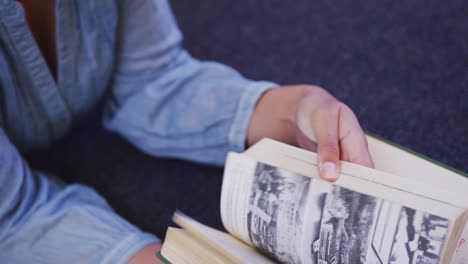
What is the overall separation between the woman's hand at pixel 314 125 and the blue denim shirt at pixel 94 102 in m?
0.03

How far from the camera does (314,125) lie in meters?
0.53

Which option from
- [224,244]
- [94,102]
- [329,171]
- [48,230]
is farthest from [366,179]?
[94,102]

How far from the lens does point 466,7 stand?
39.9 inches

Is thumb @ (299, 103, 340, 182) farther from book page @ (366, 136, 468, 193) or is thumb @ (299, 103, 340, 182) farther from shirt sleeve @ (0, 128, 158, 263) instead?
shirt sleeve @ (0, 128, 158, 263)

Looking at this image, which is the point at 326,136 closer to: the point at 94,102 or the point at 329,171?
the point at 329,171

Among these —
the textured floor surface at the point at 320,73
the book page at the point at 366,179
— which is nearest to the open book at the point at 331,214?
the book page at the point at 366,179

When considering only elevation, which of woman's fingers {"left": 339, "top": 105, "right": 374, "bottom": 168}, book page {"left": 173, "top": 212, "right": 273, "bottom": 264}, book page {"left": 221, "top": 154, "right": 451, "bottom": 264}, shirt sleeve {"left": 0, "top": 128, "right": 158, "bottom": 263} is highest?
woman's fingers {"left": 339, "top": 105, "right": 374, "bottom": 168}

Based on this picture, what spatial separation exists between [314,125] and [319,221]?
129 mm

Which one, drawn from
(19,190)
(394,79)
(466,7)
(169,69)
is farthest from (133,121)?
(466,7)

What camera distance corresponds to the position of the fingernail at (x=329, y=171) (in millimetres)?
430

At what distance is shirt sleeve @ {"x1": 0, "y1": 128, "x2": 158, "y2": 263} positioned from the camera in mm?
548

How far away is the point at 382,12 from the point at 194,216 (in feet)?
1.97

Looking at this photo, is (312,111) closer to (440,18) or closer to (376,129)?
(376,129)

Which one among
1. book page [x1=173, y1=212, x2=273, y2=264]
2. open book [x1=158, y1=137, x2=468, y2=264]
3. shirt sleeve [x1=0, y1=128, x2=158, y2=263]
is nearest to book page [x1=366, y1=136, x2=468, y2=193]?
open book [x1=158, y1=137, x2=468, y2=264]
